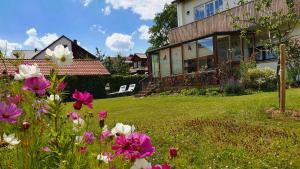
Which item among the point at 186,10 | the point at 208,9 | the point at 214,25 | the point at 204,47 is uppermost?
the point at 186,10

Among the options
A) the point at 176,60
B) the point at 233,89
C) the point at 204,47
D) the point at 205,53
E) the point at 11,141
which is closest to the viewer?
the point at 11,141

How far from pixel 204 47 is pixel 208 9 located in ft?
17.7

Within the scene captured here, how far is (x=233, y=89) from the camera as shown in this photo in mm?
21781

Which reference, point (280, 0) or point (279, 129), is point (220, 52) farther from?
point (279, 129)

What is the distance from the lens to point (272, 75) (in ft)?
75.5

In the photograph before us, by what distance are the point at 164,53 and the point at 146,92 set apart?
470cm

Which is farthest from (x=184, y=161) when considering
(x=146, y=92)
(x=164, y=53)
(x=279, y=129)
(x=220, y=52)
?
(x=164, y=53)

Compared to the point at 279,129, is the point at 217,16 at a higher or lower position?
higher

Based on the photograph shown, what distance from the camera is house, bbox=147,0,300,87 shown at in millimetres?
26469

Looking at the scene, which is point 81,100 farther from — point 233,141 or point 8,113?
point 233,141

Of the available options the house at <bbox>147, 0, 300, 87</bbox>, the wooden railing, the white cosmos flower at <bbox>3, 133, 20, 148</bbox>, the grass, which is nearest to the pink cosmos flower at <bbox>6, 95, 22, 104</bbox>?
the white cosmos flower at <bbox>3, 133, 20, 148</bbox>

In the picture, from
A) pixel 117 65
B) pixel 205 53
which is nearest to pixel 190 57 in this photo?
pixel 205 53

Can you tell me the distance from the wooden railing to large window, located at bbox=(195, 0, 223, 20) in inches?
59.9

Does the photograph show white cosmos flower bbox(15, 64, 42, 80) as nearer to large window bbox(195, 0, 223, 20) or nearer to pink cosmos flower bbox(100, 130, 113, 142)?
pink cosmos flower bbox(100, 130, 113, 142)
